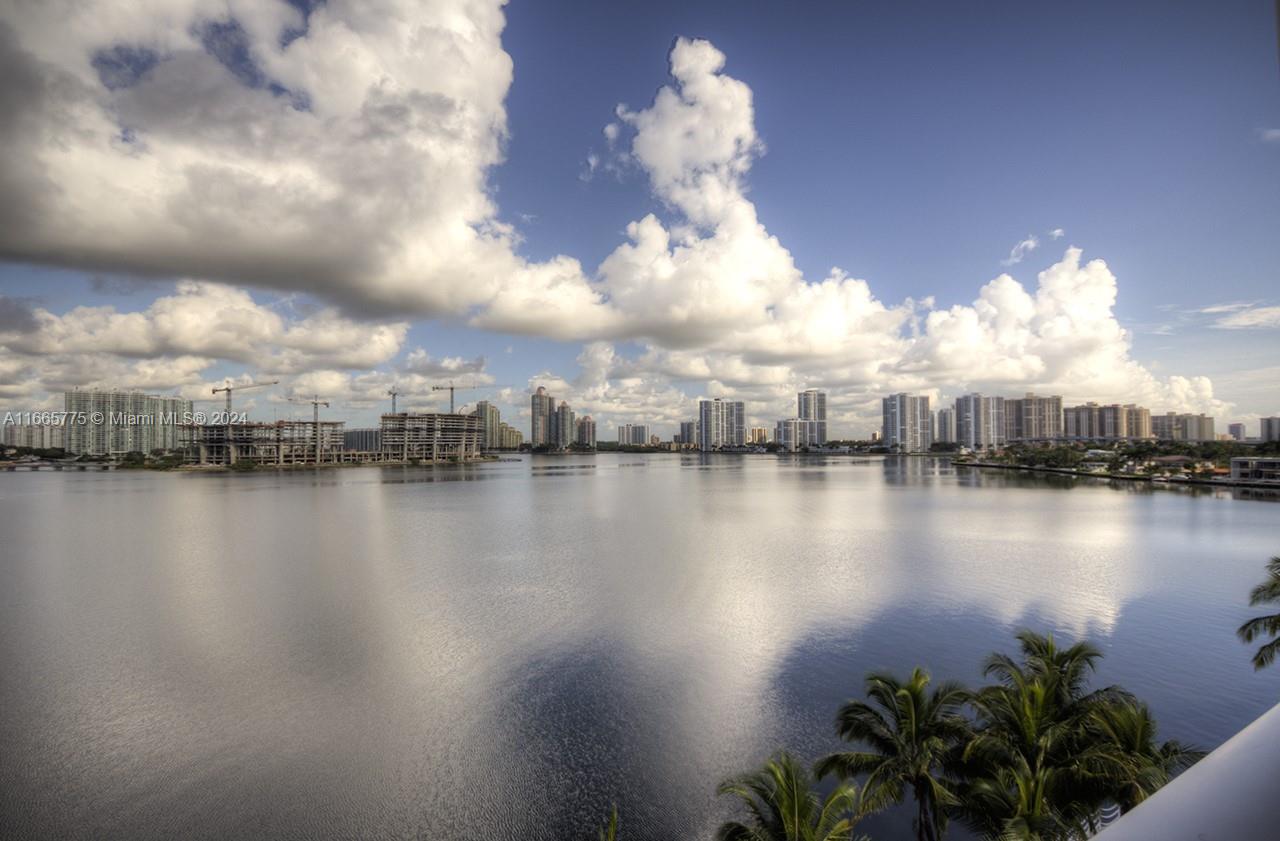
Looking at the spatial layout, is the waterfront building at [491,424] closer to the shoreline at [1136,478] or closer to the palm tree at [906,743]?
the shoreline at [1136,478]

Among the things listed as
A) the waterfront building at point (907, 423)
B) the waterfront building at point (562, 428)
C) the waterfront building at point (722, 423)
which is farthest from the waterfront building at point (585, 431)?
the waterfront building at point (907, 423)

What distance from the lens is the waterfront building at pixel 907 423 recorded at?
123 m

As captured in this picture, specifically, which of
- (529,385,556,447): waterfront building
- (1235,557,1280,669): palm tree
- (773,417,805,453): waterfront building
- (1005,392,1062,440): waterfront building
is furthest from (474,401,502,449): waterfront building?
(1235,557,1280,669): palm tree

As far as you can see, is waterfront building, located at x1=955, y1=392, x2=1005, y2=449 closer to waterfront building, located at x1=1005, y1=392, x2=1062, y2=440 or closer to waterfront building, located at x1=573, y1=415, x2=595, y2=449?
waterfront building, located at x1=1005, y1=392, x2=1062, y2=440

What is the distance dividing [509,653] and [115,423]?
110 metres

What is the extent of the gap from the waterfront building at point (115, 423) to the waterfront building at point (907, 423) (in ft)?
390

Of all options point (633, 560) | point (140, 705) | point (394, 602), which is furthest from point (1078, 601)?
point (140, 705)

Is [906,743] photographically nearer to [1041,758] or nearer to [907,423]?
[1041,758]

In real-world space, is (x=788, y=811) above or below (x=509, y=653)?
above

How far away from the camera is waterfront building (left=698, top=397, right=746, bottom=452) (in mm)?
148375

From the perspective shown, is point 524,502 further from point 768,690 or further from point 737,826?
point 737,826

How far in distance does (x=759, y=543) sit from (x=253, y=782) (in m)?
17.0

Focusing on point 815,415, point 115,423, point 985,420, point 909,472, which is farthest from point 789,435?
point 115,423

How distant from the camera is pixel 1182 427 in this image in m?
91.2
